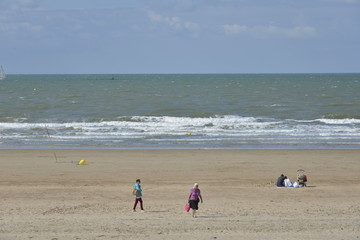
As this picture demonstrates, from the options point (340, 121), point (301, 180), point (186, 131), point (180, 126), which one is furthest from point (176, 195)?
point (340, 121)

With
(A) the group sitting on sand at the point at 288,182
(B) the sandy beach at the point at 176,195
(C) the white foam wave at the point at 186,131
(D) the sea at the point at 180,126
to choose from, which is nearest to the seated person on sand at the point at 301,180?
(A) the group sitting on sand at the point at 288,182

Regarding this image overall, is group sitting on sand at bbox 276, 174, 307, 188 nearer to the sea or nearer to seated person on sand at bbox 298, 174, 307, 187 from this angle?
seated person on sand at bbox 298, 174, 307, 187

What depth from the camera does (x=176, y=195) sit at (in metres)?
20.4

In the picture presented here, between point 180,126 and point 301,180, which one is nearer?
point 301,180

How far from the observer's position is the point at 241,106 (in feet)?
207

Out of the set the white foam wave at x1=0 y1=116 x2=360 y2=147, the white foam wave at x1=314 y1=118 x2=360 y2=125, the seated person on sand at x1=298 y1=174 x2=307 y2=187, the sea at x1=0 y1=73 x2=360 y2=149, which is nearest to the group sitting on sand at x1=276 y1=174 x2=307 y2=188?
the seated person on sand at x1=298 y1=174 x2=307 y2=187

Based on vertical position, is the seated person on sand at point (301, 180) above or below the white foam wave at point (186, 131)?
below

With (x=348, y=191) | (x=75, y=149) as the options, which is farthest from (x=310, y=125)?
(x=348, y=191)

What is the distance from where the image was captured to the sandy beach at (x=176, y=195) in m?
15.5

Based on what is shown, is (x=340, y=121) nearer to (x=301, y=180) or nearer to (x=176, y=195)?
(x=301, y=180)

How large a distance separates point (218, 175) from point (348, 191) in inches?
216

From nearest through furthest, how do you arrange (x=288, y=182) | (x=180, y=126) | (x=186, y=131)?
(x=288, y=182), (x=186, y=131), (x=180, y=126)

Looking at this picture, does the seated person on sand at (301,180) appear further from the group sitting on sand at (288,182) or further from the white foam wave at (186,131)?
the white foam wave at (186,131)

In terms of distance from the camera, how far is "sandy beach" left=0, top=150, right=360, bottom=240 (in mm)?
15500
